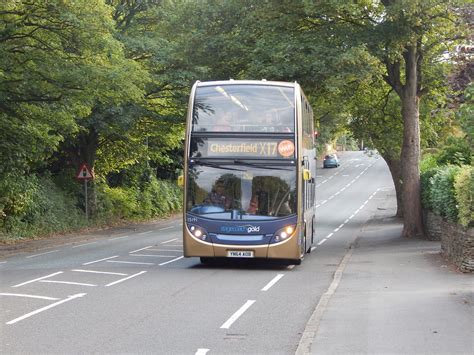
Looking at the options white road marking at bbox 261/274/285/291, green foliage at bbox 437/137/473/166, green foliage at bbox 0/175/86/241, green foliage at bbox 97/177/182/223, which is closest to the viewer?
white road marking at bbox 261/274/285/291

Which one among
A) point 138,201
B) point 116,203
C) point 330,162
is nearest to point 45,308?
point 116,203

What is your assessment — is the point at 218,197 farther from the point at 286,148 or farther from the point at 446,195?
the point at 446,195

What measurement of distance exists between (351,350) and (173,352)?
6.84 feet

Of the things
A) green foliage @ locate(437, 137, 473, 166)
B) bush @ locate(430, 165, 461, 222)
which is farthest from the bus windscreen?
green foliage @ locate(437, 137, 473, 166)

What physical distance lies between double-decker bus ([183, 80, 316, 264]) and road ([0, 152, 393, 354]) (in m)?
0.86

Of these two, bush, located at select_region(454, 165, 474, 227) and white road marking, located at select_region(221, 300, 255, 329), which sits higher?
bush, located at select_region(454, 165, 474, 227)

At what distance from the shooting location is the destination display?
17.2 meters

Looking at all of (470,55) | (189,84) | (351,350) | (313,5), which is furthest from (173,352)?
(189,84)

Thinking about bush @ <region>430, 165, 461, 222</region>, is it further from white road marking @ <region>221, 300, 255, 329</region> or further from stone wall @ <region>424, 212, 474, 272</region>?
white road marking @ <region>221, 300, 255, 329</region>

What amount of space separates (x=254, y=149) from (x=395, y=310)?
6.75 metres

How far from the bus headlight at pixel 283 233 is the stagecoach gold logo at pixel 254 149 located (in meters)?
1.69

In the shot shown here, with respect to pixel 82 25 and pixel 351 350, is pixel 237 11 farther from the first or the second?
pixel 351 350

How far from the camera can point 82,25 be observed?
2072cm

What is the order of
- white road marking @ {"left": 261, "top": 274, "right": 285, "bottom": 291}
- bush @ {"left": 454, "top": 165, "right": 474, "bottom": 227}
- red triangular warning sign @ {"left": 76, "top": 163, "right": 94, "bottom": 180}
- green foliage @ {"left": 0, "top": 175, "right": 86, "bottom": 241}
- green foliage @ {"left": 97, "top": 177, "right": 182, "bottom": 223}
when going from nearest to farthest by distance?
white road marking @ {"left": 261, "top": 274, "right": 285, "bottom": 291} → bush @ {"left": 454, "top": 165, "right": 474, "bottom": 227} → green foliage @ {"left": 0, "top": 175, "right": 86, "bottom": 241} → red triangular warning sign @ {"left": 76, "top": 163, "right": 94, "bottom": 180} → green foliage @ {"left": 97, "top": 177, "right": 182, "bottom": 223}
